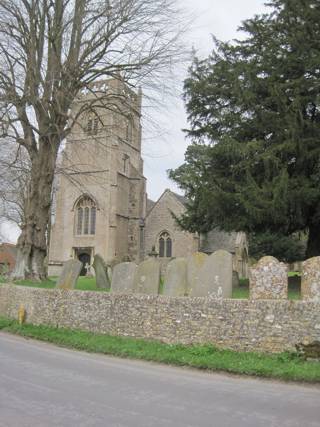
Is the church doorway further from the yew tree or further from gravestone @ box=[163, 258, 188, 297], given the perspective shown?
gravestone @ box=[163, 258, 188, 297]

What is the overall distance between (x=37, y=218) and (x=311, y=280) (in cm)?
1198

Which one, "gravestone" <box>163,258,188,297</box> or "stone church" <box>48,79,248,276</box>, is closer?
"gravestone" <box>163,258,188,297</box>

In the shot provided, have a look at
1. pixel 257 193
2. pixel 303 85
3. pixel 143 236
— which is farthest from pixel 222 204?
pixel 143 236

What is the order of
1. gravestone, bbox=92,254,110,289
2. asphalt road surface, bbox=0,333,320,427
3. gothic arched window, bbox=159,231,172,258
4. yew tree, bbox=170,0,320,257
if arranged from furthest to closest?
1. gothic arched window, bbox=159,231,172,258
2. yew tree, bbox=170,0,320,257
3. gravestone, bbox=92,254,110,289
4. asphalt road surface, bbox=0,333,320,427

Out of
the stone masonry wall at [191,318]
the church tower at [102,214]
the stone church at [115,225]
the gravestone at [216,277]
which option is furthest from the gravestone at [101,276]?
the church tower at [102,214]

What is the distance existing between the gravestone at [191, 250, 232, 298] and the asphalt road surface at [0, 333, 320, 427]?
219 centimetres

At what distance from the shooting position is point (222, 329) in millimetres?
9680

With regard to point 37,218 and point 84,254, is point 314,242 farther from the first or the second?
point 84,254

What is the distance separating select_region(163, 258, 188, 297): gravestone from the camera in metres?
10.9

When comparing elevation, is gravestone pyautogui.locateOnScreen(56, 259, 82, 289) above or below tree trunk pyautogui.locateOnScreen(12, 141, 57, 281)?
below

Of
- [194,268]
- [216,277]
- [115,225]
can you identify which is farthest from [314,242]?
[115,225]

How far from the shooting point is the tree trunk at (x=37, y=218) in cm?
1809

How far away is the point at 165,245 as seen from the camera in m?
41.0

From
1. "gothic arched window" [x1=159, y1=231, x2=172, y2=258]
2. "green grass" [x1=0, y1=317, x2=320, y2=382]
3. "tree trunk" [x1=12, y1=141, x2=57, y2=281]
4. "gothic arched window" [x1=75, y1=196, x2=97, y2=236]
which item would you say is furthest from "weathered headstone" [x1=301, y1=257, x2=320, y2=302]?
"gothic arched window" [x1=75, y1=196, x2=97, y2=236]
